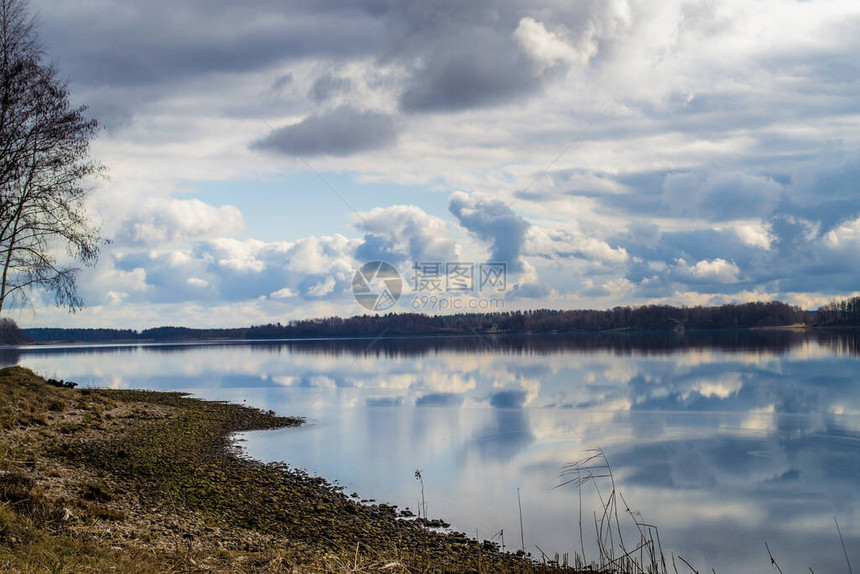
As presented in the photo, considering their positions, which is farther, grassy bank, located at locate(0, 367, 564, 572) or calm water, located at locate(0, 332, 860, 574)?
calm water, located at locate(0, 332, 860, 574)

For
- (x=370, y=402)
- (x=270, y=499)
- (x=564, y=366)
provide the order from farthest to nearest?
(x=564, y=366) < (x=370, y=402) < (x=270, y=499)

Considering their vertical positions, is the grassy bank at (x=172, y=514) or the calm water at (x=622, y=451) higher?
the grassy bank at (x=172, y=514)

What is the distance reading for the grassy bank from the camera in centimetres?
675

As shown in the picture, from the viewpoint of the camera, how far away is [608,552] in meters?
9.11

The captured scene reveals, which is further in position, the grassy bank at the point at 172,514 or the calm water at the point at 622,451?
the calm water at the point at 622,451

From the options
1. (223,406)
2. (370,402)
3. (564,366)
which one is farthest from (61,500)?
(564,366)

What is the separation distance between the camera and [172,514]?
9094mm

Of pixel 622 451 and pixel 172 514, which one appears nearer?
pixel 172 514

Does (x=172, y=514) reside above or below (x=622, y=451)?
above

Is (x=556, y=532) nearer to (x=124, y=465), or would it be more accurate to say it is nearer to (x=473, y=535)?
(x=473, y=535)

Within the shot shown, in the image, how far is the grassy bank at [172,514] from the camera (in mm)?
6746

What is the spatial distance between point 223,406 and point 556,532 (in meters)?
19.2

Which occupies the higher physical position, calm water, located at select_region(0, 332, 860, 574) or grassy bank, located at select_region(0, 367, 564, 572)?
grassy bank, located at select_region(0, 367, 564, 572)

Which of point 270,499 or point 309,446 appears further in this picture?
point 309,446
